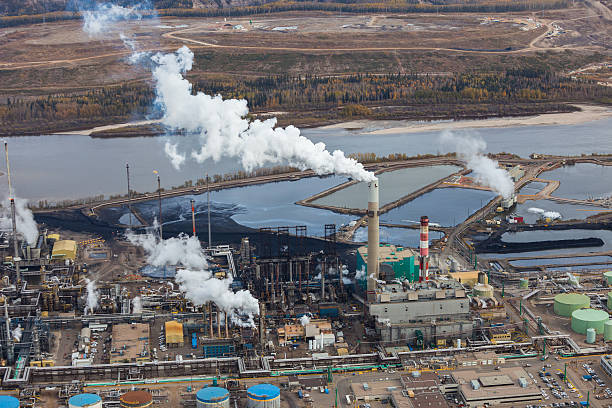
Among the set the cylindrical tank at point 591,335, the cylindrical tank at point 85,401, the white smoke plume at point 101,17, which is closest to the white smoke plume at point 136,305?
the cylindrical tank at point 85,401

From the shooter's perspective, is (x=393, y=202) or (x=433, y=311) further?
(x=393, y=202)

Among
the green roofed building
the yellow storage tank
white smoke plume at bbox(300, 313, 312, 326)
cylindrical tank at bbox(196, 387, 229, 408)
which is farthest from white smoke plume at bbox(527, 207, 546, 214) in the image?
cylindrical tank at bbox(196, 387, 229, 408)

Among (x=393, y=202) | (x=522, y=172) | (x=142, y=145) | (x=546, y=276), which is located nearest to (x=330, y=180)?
(x=393, y=202)

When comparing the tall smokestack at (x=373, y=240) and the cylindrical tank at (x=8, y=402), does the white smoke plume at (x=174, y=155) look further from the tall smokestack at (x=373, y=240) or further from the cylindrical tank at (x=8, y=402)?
the cylindrical tank at (x=8, y=402)

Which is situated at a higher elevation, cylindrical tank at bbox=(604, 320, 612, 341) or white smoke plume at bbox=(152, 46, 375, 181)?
white smoke plume at bbox=(152, 46, 375, 181)

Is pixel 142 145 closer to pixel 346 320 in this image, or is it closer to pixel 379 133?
pixel 379 133

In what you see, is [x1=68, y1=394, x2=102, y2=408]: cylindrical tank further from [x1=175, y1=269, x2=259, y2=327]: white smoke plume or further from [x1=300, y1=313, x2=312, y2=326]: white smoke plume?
[x1=300, y1=313, x2=312, y2=326]: white smoke plume

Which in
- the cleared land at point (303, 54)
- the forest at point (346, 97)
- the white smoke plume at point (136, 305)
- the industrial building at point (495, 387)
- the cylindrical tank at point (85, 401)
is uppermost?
the cleared land at point (303, 54)
